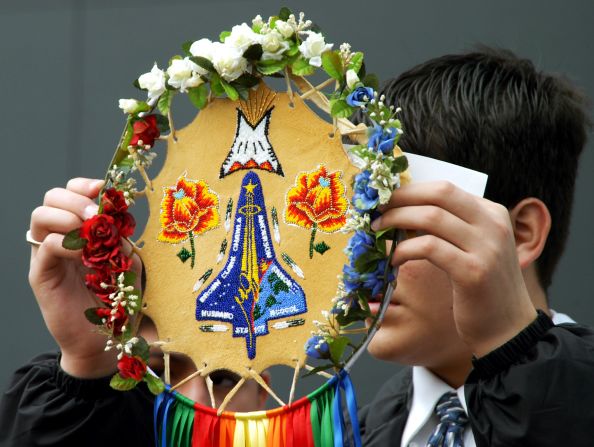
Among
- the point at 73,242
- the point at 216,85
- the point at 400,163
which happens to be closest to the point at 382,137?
the point at 400,163

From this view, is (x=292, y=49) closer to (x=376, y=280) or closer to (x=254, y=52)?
(x=254, y=52)

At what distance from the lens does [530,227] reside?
1562 millimetres

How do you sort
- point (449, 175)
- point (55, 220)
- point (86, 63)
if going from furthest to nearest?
point (86, 63) → point (55, 220) → point (449, 175)

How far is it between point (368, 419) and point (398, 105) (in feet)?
1.88

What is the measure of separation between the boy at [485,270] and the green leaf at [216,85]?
0.99ft

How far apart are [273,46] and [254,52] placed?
0.03 meters

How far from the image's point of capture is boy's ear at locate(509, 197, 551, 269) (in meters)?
1.54

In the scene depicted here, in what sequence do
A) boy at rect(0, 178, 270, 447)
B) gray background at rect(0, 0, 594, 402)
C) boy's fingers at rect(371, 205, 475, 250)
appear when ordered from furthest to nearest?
gray background at rect(0, 0, 594, 402)
boy at rect(0, 178, 270, 447)
boy's fingers at rect(371, 205, 475, 250)

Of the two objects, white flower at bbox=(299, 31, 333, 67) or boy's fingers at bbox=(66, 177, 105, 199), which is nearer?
white flower at bbox=(299, 31, 333, 67)

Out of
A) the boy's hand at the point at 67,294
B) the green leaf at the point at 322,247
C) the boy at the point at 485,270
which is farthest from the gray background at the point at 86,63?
the green leaf at the point at 322,247

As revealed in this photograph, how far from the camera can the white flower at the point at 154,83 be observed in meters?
1.38

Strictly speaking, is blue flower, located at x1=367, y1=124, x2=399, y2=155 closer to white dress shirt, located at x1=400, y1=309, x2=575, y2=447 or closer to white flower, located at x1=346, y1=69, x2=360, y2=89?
white flower, located at x1=346, y1=69, x2=360, y2=89

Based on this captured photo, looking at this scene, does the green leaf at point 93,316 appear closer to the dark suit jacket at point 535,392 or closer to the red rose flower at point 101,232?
the red rose flower at point 101,232

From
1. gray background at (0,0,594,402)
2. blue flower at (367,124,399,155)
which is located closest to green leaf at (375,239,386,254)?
blue flower at (367,124,399,155)
